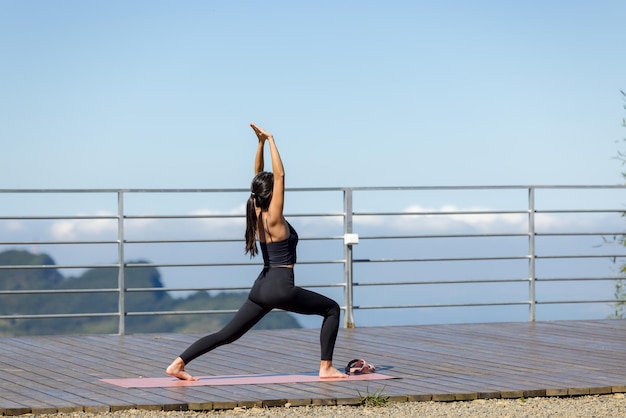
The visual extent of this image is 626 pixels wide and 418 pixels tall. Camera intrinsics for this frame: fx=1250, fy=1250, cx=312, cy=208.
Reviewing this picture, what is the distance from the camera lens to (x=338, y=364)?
364 inches

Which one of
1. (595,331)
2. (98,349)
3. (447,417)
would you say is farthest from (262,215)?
(595,331)

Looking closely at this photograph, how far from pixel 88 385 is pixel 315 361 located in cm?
196

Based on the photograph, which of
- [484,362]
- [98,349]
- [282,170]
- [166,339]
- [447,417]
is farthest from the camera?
[166,339]

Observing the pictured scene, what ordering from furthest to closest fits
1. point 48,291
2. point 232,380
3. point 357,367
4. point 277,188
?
point 48,291 → point 357,367 → point 232,380 → point 277,188

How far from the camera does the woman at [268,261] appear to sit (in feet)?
26.0

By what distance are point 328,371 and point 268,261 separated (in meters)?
0.87

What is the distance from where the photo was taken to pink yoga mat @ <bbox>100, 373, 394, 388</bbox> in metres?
8.15

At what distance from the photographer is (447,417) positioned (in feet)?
22.9

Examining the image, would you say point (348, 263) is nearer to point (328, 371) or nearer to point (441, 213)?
point (441, 213)

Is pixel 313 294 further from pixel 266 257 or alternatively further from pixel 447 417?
pixel 447 417

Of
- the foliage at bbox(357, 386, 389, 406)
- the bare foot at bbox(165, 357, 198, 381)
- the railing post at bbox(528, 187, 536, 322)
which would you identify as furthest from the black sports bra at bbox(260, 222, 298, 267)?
the railing post at bbox(528, 187, 536, 322)

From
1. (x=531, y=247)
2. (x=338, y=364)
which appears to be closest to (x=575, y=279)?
(x=531, y=247)

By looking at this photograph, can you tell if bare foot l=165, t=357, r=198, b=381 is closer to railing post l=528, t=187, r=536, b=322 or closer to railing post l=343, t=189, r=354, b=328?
railing post l=343, t=189, r=354, b=328

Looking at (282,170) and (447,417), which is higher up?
(282,170)
